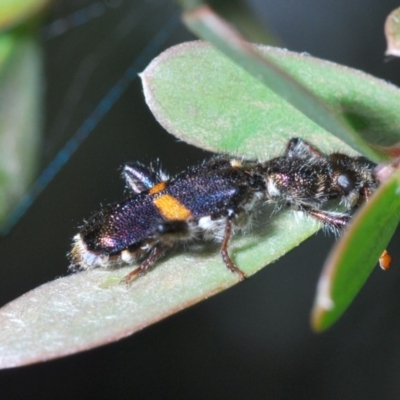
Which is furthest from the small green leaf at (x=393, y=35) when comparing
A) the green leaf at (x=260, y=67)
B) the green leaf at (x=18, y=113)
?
the green leaf at (x=18, y=113)

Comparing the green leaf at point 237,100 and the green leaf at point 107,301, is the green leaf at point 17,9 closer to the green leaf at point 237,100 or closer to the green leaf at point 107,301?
the green leaf at point 237,100

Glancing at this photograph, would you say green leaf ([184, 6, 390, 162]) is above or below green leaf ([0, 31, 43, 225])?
below

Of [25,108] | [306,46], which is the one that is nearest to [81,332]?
[25,108]

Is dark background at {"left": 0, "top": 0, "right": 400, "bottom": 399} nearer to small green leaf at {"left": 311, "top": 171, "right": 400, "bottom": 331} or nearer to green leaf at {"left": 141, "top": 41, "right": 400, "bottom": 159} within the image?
green leaf at {"left": 141, "top": 41, "right": 400, "bottom": 159}

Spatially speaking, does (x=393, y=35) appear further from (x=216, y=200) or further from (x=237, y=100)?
(x=216, y=200)

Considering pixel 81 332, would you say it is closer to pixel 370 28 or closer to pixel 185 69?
pixel 185 69

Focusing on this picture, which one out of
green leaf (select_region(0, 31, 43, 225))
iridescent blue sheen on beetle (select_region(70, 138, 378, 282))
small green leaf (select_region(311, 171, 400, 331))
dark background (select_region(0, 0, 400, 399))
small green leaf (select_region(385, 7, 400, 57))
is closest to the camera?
small green leaf (select_region(311, 171, 400, 331))

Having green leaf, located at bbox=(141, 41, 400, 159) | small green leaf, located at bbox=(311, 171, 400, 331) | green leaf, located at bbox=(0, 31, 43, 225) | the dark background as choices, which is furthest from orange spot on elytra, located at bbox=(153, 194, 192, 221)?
the dark background
